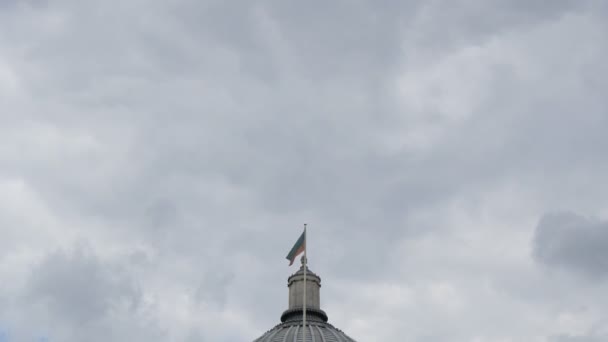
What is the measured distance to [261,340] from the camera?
304 ft

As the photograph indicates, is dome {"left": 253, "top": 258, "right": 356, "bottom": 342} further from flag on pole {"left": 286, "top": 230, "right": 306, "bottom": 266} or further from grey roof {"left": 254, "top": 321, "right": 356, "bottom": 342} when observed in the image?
flag on pole {"left": 286, "top": 230, "right": 306, "bottom": 266}

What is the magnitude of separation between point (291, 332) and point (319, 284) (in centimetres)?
1317

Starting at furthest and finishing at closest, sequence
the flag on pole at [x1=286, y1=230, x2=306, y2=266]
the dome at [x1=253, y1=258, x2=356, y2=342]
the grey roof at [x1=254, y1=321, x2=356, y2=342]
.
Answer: the dome at [x1=253, y1=258, x2=356, y2=342] < the grey roof at [x1=254, y1=321, x2=356, y2=342] < the flag on pole at [x1=286, y1=230, x2=306, y2=266]

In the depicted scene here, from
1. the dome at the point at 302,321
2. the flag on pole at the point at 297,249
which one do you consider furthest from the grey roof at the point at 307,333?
the flag on pole at the point at 297,249

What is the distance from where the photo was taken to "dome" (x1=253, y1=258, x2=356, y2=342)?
91.1m

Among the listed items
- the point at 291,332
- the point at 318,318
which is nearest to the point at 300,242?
the point at 291,332

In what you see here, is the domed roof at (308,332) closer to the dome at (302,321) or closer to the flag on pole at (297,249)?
the dome at (302,321)

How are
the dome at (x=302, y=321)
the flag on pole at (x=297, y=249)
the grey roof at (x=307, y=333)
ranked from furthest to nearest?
the dome at (x=302, y=321), the grey roof at (x=307, y=333), the flag on pole at (x=297, y=249)

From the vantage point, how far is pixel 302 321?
94.1 meters

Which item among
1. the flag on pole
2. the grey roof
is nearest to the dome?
the grey roof

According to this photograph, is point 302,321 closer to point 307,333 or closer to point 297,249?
point 307,333

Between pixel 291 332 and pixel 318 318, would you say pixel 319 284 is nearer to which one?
pixel 318 318

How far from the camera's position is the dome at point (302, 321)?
299 ft

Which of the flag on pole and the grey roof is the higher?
the grey roof
